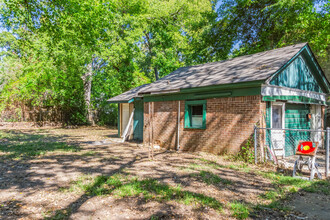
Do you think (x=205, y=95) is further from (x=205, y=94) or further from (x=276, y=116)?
(x=276, y=116)

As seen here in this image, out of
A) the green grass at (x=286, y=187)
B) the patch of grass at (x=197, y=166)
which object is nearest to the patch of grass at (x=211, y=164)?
the patch of grass at (x=197, y=166)

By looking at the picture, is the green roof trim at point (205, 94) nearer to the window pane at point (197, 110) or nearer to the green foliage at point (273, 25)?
the window pane at point (197, 110)

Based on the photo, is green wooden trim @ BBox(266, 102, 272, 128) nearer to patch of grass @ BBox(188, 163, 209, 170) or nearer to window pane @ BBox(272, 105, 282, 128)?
window pane @ BBox(272, 105, 282, 128)

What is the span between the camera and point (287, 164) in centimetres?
752

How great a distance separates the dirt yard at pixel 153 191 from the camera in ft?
12.7

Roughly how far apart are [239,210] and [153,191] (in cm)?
181

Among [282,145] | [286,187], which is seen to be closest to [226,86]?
[282,145]

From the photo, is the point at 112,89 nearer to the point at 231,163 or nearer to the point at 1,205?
the point at 231,163

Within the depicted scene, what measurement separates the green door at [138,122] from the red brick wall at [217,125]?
2.42m

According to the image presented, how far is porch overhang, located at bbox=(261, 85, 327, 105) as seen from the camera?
7.63m

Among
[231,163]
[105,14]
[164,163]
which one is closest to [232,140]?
[231,163]

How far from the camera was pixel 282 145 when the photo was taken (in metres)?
8.70

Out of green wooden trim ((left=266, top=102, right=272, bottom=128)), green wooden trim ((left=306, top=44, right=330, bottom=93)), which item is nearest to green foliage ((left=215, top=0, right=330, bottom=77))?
green wooden trim ((left=306, top=44, right=330, bottom=93))

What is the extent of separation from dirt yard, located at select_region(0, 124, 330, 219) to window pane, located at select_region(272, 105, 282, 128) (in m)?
2.32
